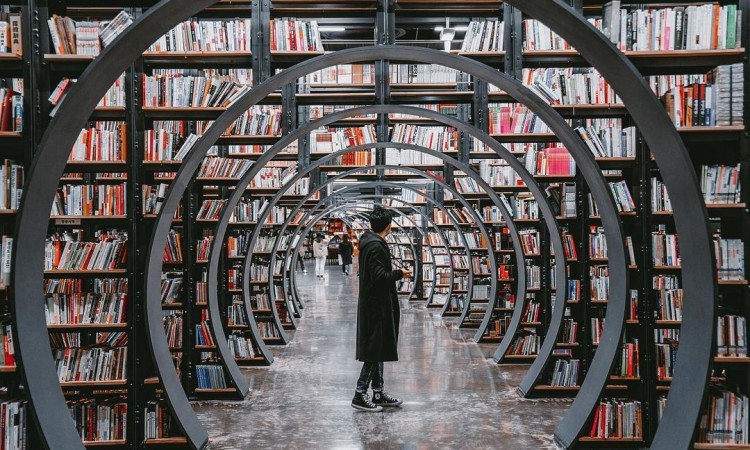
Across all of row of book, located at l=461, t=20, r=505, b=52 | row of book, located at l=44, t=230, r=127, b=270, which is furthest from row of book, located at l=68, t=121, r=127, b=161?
row of book, located at l=461, t=20, r=505, b=52

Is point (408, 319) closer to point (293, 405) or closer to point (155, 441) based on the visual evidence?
point (293, 405)

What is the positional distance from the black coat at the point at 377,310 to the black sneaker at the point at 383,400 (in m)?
0.50

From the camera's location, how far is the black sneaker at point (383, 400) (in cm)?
594

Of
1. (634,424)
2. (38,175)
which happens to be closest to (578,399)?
(634,424)

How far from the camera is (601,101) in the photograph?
5.77 meters

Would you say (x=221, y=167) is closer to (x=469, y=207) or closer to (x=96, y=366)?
(x=96, y=366)

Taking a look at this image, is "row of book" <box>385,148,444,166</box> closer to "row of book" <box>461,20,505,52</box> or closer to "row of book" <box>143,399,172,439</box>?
"row of book" <box>461,20,505,52</box>

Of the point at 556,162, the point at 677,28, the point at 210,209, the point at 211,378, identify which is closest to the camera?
the point at 677,28

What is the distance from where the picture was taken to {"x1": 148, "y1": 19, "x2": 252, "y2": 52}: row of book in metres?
5.39

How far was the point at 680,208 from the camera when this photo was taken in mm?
3211

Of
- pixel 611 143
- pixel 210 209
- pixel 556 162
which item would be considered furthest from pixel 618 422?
pixel 210 209

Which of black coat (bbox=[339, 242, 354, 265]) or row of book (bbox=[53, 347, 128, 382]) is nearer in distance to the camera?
row of book (bbox=[53, 347, 128, 382])

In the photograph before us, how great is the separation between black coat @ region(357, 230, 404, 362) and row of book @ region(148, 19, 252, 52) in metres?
2.12

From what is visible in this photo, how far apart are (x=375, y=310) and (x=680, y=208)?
3003 millimetres
